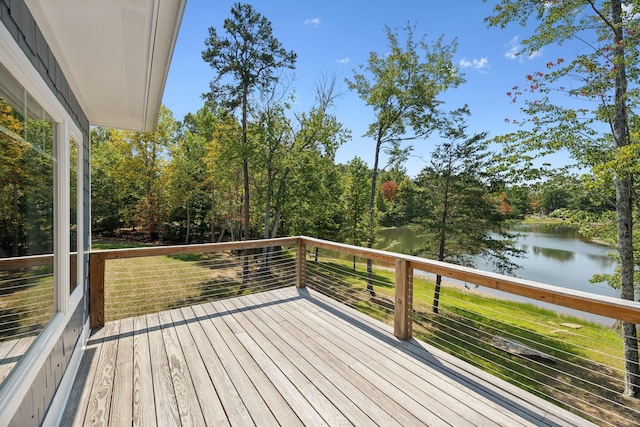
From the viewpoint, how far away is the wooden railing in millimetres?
1646

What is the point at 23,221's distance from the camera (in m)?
1.39

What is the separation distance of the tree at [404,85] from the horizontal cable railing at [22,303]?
7.82 m

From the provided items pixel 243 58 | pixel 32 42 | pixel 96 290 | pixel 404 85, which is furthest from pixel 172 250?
pixel 404 85

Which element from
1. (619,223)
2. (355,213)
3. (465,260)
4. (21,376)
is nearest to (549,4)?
(619,223)

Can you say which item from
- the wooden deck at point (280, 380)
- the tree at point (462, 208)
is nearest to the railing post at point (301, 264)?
the wooden deck at point (280, 380)

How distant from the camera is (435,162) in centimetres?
943

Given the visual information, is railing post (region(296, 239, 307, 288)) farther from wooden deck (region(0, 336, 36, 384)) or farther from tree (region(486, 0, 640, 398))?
tree (region(486, 0, 640, 398))

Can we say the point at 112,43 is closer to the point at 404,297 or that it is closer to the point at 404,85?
the point at 404,297

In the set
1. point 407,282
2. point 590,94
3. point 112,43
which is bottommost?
point 407,282

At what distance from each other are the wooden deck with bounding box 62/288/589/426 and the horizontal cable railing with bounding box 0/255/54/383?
74 cm

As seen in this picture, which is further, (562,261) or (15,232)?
(562,261)

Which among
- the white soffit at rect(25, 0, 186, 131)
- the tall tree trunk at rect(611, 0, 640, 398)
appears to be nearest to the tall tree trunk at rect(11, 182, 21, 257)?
the white soffit at rect(25, 0, 186, 131)

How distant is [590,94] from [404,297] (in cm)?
533

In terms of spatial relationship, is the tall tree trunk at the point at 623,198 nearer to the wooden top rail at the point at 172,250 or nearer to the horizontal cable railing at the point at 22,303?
the wooden top rail at the point at 172,250
